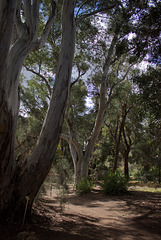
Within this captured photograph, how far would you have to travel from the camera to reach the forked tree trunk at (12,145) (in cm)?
357

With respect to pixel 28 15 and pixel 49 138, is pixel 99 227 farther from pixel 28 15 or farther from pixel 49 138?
pixel 28 15

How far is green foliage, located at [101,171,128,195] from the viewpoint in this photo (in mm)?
9375

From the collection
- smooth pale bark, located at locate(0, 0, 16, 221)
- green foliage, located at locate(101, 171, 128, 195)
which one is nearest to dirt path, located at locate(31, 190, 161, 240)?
smooth pale bark, located at locate(0, 0, 16, 221)

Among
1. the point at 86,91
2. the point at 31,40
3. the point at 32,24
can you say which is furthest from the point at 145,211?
the point at 86,91

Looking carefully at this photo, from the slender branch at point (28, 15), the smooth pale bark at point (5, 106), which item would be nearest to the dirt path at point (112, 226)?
the smooth pale bark at point (5, 106)

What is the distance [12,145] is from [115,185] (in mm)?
7064

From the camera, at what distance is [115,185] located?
954 centimetres

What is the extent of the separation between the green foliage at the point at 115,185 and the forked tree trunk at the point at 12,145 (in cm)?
628

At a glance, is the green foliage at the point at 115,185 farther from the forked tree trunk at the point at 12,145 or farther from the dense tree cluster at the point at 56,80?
the forked tree trunk at the point at 12,145

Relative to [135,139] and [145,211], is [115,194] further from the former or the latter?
[135,139]

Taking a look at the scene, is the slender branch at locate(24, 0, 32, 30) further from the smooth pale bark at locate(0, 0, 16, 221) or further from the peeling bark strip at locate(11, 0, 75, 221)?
the smooth pale bark at locate(0, 0, 16, 221)

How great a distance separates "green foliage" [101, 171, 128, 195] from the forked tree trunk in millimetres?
6276

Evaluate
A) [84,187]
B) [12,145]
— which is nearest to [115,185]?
[84,187]

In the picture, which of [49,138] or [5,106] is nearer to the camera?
[5,106]
